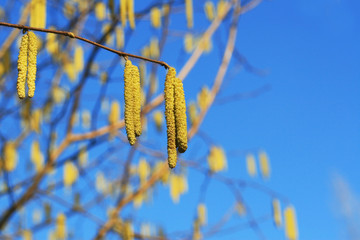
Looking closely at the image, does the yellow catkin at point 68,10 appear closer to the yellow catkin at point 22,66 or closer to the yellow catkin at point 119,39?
the yellow catkin at point 119,39

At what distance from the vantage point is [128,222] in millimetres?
2486

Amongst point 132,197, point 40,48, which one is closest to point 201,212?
point 132,197

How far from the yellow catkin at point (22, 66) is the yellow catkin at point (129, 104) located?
20 centimetres

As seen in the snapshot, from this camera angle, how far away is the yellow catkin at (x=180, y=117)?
2.93ft

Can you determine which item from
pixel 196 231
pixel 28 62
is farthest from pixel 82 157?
pixel 28 62

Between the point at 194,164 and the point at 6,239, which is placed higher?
the point at 194,164

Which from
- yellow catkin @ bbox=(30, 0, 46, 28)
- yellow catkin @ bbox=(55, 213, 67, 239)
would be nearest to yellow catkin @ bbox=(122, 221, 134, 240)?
yellow catkin @ bbox=(55, 213, 67, 239)

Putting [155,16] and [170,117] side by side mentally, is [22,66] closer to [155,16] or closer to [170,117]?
[170,117]

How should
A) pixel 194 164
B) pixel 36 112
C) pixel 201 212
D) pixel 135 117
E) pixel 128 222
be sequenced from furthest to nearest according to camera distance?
pixel 194 164 < pixel 201 212 < pixel 36 112 < pixel 128 222 < pixel 135 117

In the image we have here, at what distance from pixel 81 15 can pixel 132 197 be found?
1.06 meters

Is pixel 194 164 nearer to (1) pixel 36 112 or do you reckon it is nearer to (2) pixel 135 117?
(1) pixel 36 112

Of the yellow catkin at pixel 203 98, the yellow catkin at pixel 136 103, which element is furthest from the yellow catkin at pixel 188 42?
the yellow catkin at pixel 136 103

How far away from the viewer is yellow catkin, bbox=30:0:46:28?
1.76 m

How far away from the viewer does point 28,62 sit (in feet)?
3.19
